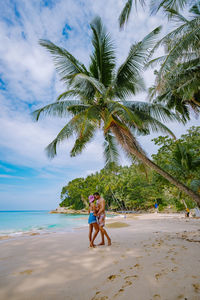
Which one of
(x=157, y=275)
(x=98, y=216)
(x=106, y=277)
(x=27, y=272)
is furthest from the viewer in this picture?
(x=98, y=216)

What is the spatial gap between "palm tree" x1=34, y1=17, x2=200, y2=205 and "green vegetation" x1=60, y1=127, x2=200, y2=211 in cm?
153

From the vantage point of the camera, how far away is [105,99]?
5.28 metres

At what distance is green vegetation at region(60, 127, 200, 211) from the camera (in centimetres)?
1055

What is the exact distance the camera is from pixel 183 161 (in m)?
10.6

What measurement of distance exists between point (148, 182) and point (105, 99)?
380cm

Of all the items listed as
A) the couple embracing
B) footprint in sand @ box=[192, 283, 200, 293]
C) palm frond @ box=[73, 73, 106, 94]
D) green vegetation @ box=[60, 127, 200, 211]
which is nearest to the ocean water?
green vegetation @ box=[60, 127, 200, 211]

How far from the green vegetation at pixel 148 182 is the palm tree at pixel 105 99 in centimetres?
153

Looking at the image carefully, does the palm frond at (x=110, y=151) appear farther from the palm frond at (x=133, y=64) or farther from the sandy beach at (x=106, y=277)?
the sandy beach at (x=106, y=277)

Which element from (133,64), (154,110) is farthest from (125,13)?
(154,110)

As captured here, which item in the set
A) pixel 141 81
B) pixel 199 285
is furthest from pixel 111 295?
pixel 141 81

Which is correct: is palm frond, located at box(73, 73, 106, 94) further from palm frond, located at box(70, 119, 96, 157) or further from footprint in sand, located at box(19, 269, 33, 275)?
footprint in sand, located at box(19, 269, 33, 275)

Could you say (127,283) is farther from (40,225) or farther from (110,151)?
(40,225)

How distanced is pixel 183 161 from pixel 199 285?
9.98 m

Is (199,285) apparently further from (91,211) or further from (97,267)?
(91,211)
